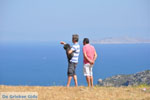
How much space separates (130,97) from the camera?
9.53 m

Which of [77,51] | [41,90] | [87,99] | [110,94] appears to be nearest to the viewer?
[87,99]

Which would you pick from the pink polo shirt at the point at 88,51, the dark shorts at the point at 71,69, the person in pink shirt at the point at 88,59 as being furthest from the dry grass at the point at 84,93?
the pink polo shirt at the point at 88,51

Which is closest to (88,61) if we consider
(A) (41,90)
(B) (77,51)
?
(B) (77,51)

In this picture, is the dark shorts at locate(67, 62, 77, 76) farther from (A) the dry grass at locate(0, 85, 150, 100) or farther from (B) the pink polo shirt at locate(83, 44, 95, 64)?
(A) the dry grass at locate(0, 85, 150, 100)

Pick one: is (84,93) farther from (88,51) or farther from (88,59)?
(88,51)

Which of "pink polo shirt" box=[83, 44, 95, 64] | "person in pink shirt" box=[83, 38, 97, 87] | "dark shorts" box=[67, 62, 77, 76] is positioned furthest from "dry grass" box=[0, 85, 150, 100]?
"pink polo shirt" box=[83, 44, 95, 64]

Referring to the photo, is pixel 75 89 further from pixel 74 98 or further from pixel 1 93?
pixel 1 93

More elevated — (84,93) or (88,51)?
(88,51)

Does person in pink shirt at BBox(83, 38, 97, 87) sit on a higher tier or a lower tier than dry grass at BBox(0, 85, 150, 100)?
higher

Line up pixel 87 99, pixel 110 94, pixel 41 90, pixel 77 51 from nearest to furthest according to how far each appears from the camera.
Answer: pixel 87 99 → pixel 110 94 → pixel 41 90 → pixel 77 51

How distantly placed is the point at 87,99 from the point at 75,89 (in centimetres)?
174

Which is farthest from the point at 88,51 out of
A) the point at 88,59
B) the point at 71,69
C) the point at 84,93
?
the point at 84,93

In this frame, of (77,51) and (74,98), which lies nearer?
(74,98)

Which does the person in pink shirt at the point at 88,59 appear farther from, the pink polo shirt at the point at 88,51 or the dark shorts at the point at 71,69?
the dark shorts at the point at 71,69
